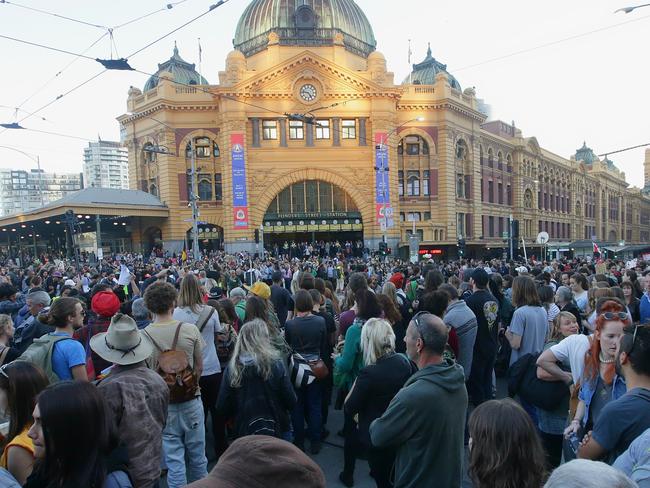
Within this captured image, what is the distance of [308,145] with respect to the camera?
39.7 metres

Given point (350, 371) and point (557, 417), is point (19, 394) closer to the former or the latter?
point (350, 371)

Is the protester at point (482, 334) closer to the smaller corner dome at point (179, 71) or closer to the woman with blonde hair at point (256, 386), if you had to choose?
the woman with blonde hair at point (256, 386)

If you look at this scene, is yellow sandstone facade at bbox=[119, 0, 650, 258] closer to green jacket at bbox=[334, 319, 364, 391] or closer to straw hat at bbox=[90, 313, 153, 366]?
green jacket at bbox=[334, 319, 364, 391]

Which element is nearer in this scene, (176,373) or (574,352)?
(574,352)

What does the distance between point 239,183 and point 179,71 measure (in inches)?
751

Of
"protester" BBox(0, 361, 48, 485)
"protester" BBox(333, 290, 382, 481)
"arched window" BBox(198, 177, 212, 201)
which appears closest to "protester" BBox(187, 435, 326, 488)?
"protester" BBox(0, 361, 48, 485)

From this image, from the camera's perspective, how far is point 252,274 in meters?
18.8

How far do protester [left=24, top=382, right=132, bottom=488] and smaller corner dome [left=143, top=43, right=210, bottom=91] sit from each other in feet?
161

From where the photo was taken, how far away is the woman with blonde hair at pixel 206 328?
5191mm

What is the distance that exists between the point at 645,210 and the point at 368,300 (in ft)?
395

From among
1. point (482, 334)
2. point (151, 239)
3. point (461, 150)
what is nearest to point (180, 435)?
point (482, 334)

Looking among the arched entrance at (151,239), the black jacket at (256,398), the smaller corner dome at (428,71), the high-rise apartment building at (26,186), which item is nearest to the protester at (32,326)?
the black jacket at (256,398)

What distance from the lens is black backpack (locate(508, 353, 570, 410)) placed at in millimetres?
4152

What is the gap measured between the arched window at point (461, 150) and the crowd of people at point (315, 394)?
130ft
